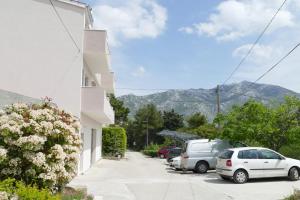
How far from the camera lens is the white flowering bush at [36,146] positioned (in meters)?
9.68

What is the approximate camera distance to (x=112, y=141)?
136 ft

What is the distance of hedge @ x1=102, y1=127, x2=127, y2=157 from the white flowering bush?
30.4m

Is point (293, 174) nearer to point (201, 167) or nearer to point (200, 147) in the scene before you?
point (201, 167)

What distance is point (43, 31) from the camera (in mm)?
18828

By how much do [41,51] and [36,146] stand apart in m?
9.84

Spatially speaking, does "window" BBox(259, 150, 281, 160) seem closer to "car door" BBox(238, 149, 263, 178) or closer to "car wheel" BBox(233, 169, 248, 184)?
"car door" BBox(238, 149, 263, 178)

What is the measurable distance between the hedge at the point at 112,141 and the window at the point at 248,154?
23.6 m

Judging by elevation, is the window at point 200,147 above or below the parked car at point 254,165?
above

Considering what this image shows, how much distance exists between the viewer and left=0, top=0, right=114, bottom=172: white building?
1833 centimetres

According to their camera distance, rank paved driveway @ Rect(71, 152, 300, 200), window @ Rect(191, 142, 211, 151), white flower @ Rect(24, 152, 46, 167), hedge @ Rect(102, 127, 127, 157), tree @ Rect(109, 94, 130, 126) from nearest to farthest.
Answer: white flower @ Rect(24, 152, 46, 167) → paved driveway @ Rect(71, 152, 300, 200) → window @ Rect(191, 142, 211, 151) → hedge @ Rect(102, 127, 127, 157) → tree @ Rect(109, 94, 130, 126)

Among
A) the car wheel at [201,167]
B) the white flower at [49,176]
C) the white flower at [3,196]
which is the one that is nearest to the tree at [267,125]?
the car wheel at [201,167]

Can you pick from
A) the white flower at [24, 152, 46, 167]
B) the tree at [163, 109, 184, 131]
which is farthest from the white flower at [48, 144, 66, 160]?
the tree at [163, 109, 184, 131]

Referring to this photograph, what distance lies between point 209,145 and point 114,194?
10.6 meters

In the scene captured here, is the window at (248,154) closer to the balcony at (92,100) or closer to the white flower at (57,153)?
the balcony at (92,100)
